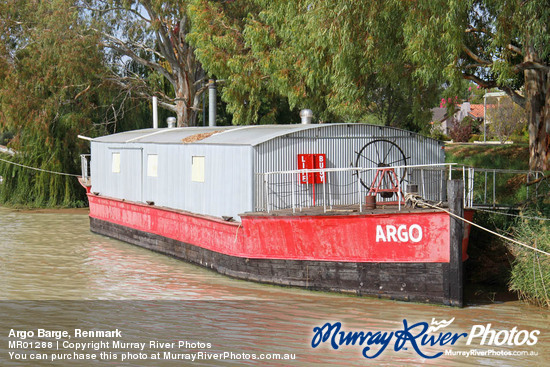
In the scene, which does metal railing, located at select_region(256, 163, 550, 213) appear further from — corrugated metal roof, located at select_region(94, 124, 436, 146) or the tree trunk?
the tree trunk

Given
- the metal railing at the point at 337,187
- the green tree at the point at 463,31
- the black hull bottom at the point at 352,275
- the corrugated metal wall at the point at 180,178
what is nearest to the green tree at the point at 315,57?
the green tree at the point at 463,31

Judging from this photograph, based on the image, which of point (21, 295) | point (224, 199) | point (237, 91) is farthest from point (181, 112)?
point (21, 295)

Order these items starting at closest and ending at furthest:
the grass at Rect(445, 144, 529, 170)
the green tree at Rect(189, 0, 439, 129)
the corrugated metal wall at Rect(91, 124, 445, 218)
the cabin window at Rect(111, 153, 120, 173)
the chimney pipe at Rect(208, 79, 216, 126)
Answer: the corrugated metal wall at Rect(91, 124, 445, 218), the green tree at Rect(189, 0, 439, 129), the cabin window at Rect(111, 153, 120, 173), the grass at Rect(445, 144, 529, 170), the chimney pipe at Rect(208, 79, 216, 126)

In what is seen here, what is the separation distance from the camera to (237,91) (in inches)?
1156

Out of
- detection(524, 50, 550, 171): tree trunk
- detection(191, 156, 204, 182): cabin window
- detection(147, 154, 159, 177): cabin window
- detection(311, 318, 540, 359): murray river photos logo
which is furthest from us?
detection(147, 154, 159, 177): cabin window

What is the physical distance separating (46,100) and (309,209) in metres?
19.7

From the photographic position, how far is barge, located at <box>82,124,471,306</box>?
43.1 ft

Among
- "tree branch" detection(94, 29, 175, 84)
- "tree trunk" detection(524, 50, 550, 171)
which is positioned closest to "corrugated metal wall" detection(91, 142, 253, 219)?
"tree trunk" detection(524, 50, 550, 171)

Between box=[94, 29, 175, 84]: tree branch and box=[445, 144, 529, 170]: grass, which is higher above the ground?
box=[94, 29, 175, 84]: tree branch

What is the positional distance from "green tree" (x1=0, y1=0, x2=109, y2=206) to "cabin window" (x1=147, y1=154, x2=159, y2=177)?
11943 millimetres

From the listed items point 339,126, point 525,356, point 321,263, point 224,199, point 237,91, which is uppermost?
point 237,91

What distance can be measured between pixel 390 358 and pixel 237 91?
20120 mm

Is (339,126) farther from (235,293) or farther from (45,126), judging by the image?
(45,126)

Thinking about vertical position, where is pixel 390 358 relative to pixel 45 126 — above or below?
below
